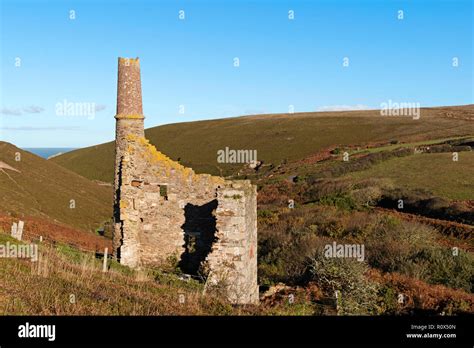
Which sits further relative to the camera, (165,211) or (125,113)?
(125,113)

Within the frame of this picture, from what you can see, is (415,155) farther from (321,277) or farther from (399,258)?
(321,277)

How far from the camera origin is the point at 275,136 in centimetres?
8969

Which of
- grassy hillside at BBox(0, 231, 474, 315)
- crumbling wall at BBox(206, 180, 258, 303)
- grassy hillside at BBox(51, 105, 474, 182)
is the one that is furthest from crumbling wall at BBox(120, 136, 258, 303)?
grassy hillside at BBox(51, 105, 474, 182)

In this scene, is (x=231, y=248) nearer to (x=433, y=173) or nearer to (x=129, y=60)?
(x=129, y=60)

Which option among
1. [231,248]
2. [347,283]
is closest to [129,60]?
[231,248]

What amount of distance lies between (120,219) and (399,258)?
43.1 ft

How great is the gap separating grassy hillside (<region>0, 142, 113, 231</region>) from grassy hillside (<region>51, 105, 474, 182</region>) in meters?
22.4

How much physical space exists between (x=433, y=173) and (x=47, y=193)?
3607 cm

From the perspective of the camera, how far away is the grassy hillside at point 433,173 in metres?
34.3

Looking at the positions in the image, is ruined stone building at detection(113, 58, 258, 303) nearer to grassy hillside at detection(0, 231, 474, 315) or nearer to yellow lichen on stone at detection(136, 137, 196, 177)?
yellow lichen on stone at detection(136, 137, 196, 177)

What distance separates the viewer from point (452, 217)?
2811 centimetres

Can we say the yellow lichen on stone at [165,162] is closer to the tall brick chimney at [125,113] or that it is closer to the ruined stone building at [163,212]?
Answer: the ruined stone building at [163,212]

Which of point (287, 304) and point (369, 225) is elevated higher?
point (369, 225)

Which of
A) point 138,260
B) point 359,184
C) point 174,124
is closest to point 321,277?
point 138,260
